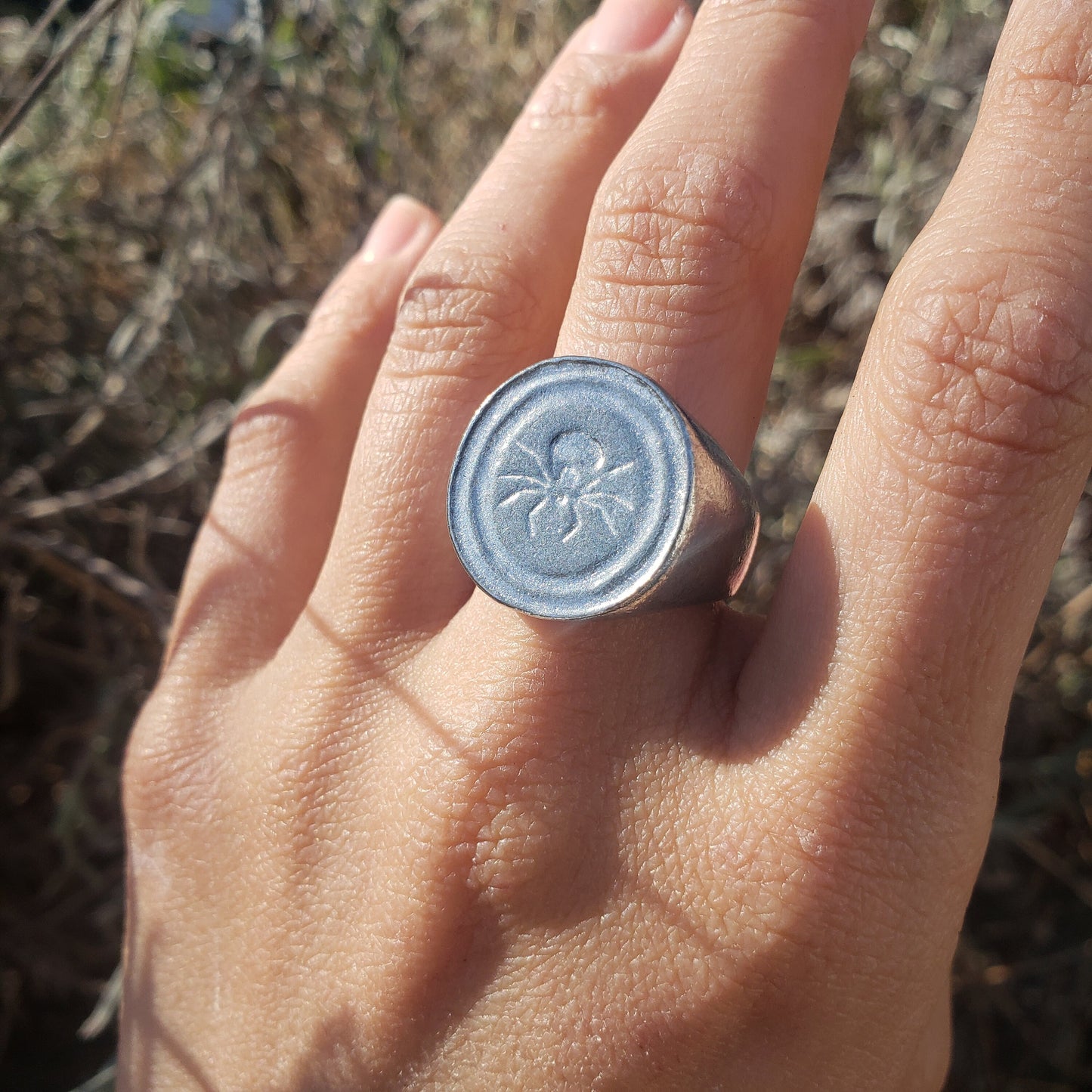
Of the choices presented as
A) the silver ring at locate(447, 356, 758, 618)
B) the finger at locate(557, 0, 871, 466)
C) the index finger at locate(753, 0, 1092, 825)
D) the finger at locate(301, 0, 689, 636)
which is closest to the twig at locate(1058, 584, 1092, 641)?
the index finger at locate(753, 0, 1092, 825)

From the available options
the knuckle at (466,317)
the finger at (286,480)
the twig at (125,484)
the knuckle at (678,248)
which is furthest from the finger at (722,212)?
the twig at (125,484)

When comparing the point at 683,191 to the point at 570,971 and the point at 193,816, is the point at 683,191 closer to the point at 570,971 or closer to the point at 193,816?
the point at 570,971

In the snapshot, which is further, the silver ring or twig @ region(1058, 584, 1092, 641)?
twig @ region(1058, 584, 1092, 641)

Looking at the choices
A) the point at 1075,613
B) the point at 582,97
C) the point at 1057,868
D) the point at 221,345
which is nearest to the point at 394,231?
the point at 582,97

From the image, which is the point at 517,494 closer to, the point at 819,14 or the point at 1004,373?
the point at 1004,373

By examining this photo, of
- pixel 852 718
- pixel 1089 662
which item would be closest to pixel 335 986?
pixel 852 718

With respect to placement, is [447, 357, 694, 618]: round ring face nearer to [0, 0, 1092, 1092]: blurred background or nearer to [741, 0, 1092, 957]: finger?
[741, 0, 1092, 957]: finger

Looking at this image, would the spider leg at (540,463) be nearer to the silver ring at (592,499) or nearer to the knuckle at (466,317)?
the silver ring at (592,499)
